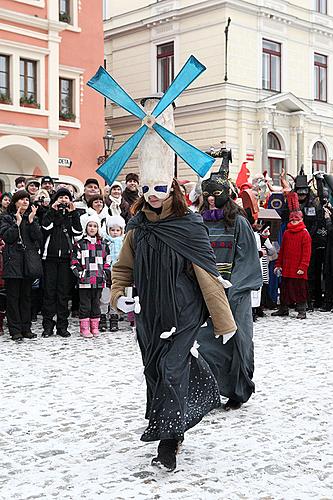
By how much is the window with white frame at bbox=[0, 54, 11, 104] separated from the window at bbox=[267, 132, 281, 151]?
1114 centimetres

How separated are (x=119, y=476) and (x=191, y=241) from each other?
1471mm

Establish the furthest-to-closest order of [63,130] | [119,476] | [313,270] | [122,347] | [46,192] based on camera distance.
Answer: [63,130], [313,270], [46,192], [122,347], [119,476]

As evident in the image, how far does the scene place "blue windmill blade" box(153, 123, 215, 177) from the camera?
14.1ft

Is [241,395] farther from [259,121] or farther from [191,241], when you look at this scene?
[259,121]

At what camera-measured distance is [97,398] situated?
616 centimetres

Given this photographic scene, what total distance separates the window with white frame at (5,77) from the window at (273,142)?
11.1 metres

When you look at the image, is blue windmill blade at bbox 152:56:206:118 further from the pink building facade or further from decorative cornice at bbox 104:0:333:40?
decorative cornice at bbox 104:0:333:40

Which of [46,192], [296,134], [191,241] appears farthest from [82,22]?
[191,241]

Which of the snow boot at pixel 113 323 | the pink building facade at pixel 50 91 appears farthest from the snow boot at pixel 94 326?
the pink building facade at pixel 50 91

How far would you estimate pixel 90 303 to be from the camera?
370 inches

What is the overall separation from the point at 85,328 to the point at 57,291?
60cm

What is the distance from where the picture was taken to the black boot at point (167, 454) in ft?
14.3

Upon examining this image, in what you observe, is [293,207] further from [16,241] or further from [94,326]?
[16,241]

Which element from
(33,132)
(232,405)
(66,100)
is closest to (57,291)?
(232,405)
